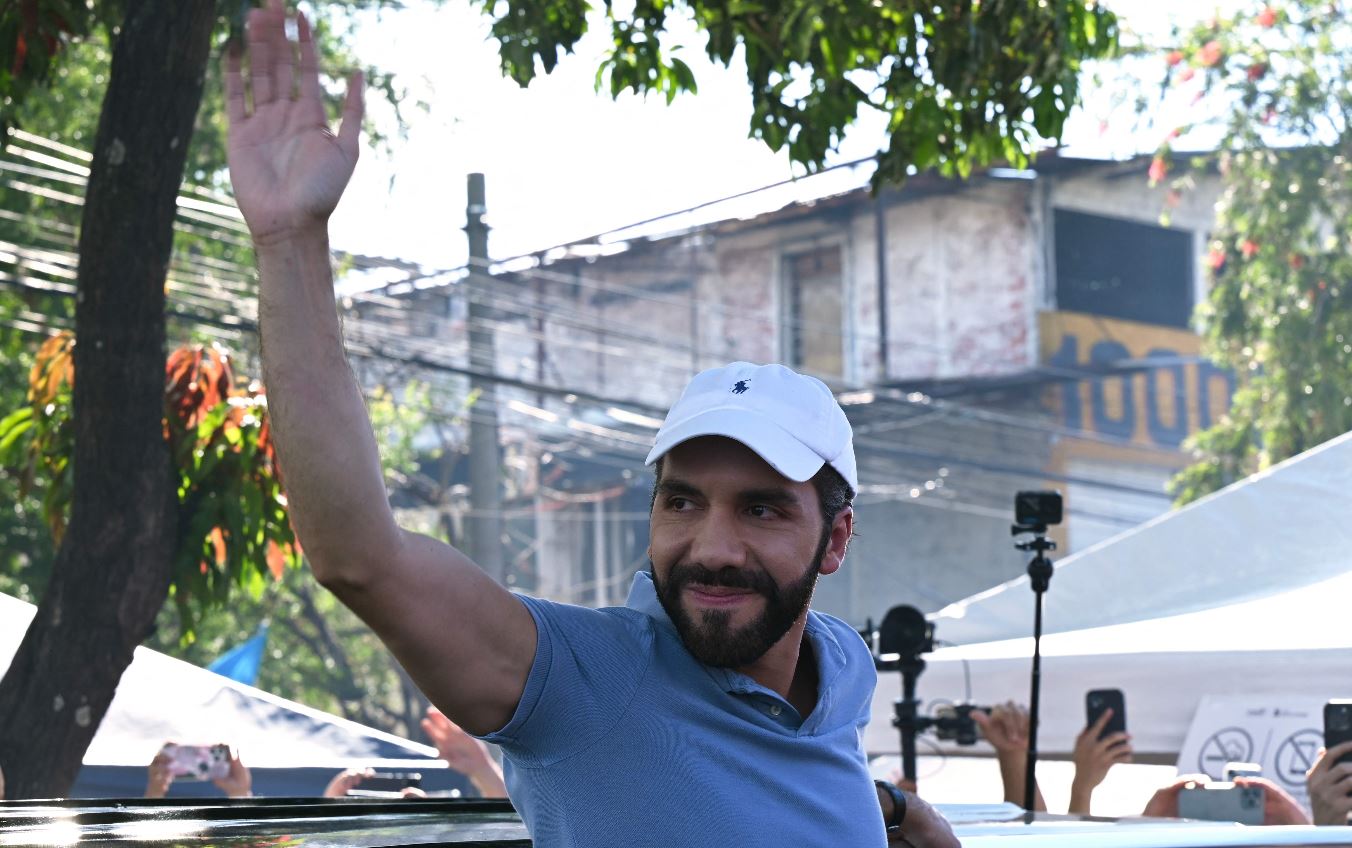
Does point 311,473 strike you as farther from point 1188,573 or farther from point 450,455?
point 450,455

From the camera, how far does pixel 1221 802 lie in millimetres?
4137

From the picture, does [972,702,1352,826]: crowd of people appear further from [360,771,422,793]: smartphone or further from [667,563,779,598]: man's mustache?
[667,563,779,598]: man's mustache

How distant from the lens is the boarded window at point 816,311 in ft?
81.9

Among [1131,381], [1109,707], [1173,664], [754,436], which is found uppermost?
[754,436]

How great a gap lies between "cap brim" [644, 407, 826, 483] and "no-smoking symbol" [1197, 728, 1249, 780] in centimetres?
411

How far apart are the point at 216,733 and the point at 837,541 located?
550 centimetres

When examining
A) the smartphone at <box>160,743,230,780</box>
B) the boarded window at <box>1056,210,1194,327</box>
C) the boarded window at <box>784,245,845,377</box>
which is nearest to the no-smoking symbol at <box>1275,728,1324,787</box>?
the smartphone at <box>160,743,230,780</box>

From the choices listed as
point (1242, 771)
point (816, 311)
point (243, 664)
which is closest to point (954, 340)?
point (816, 311)

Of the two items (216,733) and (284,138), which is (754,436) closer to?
(284,138)

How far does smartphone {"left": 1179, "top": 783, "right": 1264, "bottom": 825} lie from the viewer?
407cm

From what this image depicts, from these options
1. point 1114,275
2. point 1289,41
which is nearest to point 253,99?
point 1289,41

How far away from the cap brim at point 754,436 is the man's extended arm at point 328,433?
0.27m

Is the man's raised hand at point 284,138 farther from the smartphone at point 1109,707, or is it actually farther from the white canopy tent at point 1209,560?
the white canopy tent at point 1209,560

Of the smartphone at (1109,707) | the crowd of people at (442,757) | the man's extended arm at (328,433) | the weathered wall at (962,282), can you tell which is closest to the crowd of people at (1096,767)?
the smartphone at (1109,707)
